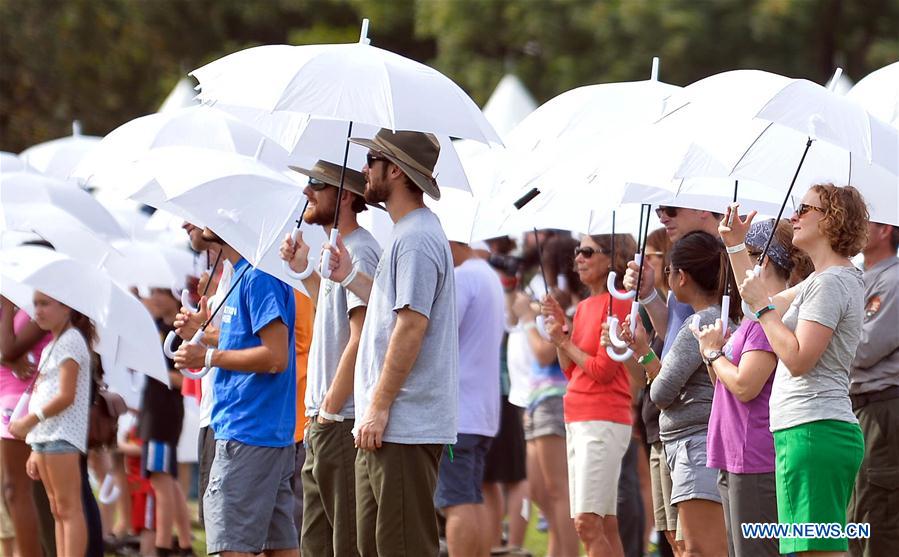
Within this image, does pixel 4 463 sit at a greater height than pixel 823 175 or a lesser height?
lesser

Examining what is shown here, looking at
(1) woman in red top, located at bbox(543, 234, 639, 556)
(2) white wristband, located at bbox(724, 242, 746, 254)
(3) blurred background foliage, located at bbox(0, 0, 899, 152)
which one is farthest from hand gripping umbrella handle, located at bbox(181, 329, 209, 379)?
(3) blurred background foliage, located at bbox(0, 0, 899, 152)

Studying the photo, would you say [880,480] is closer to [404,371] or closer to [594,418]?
[594,418]

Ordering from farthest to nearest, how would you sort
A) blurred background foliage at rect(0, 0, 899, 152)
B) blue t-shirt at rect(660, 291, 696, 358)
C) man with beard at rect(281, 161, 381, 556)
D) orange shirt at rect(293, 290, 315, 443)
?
blurred background foliage at rect(0, 0, 899, 152) → orange shirt at rect(293, 290, 315, 443) → blue t-shirt at rect(660, 291, 696, 358) → man with beard at rect(281, 161, 381, 556)

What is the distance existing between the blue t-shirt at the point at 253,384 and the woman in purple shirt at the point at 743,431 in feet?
5.96

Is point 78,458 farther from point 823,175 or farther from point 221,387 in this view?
point 823,175

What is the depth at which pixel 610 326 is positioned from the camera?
656cm

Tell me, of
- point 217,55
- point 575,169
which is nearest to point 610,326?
point 575,169

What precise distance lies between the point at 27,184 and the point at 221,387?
2593 millimetres

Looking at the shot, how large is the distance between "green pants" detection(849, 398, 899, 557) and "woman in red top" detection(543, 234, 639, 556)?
1142 millimetres

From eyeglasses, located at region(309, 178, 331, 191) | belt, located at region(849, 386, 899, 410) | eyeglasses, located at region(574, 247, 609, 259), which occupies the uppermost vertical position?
eyeglasses, located at region(574, 247, 609, 259)

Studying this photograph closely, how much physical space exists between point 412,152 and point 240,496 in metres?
1.67

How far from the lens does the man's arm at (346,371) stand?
5633 mm

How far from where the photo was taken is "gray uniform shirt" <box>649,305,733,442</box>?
243 inches

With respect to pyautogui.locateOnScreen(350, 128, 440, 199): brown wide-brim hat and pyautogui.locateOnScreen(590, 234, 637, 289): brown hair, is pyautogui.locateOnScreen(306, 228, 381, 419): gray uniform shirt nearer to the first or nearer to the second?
pyautogui.locateOnScreen(350, 128, 440, 199): brown wide-brim hat
